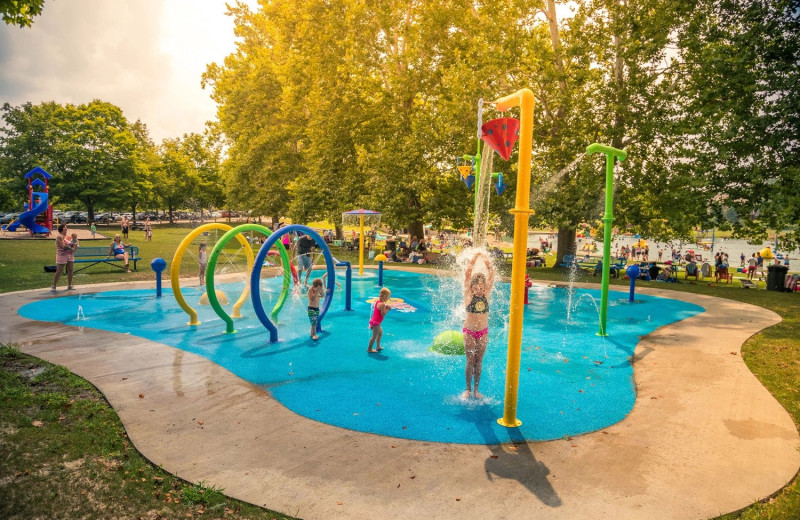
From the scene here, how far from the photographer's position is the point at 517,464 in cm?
576

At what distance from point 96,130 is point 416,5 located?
45.5 meters

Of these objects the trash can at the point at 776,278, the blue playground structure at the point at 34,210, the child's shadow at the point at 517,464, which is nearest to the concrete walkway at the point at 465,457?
the child's shadow at the point at 517,464

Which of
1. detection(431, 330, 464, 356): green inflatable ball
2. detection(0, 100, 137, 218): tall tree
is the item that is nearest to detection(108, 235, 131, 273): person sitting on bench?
detection(431, 330, 464, 356): green inflatable ball

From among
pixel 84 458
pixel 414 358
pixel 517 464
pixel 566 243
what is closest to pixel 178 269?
pixel 414 358

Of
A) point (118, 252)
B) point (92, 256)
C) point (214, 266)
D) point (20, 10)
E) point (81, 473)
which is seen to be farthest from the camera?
point (118, 252)

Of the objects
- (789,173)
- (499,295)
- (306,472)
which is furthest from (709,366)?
(789,173)

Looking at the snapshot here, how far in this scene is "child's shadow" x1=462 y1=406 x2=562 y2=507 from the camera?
16.9 feet

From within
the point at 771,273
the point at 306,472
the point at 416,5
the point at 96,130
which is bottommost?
the point at 306,472

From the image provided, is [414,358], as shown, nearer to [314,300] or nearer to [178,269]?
[314,300]

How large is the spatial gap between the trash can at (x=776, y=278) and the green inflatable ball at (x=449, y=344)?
19617 mm

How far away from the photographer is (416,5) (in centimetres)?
3353

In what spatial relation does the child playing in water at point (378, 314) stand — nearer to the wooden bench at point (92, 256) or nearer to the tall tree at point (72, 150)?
the wooden bench at point (92, 256)

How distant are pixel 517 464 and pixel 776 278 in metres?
23.4

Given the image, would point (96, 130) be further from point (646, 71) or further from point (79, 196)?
point (646, 71)
